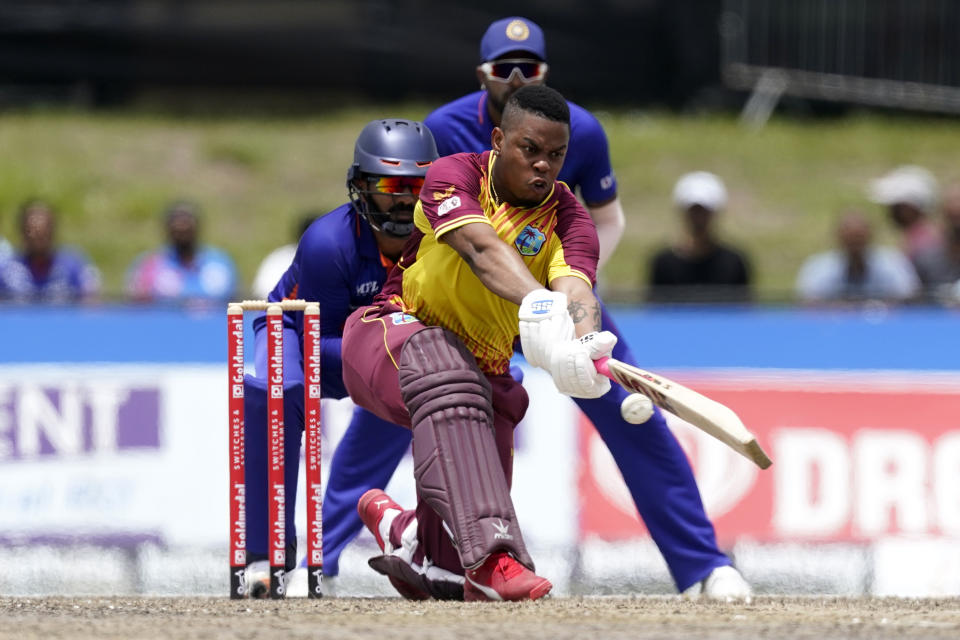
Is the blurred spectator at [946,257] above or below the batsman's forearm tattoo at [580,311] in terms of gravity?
above

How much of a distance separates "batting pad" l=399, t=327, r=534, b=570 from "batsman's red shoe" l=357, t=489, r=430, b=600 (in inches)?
24.4

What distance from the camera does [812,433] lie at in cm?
784

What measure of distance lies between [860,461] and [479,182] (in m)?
3.17

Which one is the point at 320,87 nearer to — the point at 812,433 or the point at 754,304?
the point at 754,304

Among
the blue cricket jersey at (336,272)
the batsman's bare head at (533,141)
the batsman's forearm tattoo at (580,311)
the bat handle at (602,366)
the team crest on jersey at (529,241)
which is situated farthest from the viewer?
the blue cricket jersey at (336,272)

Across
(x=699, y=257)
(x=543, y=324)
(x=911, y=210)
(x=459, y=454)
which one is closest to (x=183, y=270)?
(x=699, y=257)

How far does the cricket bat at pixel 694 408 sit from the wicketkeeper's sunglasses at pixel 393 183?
131 cm

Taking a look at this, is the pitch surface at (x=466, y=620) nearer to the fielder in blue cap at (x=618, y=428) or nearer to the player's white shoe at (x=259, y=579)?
the player's white shoe at (x=259, y=579)

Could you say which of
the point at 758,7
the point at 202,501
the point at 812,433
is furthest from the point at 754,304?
the point at 758,7

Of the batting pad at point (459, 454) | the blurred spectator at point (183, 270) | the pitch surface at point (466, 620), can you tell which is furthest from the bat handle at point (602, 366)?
the blurred spectator at point (183, 270)

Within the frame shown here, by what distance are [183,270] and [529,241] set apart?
4980 millimetres

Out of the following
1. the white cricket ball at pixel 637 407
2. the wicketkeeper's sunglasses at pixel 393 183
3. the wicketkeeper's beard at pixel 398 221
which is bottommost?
the white cricket ball at pixel 637 407

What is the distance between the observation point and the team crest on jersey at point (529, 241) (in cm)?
540

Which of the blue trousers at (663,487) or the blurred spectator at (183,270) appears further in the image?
the blurred spectator at (183,270)
